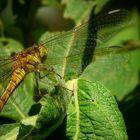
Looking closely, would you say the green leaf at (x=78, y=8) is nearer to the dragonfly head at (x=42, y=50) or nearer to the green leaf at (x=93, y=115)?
the dragonfly head at (x=42, y=50)

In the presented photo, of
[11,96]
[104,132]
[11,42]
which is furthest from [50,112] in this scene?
[11,42]

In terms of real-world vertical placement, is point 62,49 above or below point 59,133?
above

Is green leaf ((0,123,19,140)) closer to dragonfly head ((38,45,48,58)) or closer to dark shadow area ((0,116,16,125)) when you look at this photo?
dark shadow area ((0,116,16,125))

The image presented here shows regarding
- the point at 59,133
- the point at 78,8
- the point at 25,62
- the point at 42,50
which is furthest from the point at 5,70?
the point at 59,133

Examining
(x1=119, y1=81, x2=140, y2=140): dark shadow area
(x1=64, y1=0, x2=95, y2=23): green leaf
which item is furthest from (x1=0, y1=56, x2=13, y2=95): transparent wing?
(x1=119, y1=81, x2=140, y2=140): dark shadow area

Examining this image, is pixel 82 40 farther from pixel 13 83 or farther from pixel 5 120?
pixel 5 120

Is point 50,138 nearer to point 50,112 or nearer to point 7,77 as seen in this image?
point 50,112

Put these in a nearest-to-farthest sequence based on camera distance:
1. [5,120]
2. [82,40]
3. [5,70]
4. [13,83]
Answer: [5,120]
[13,83]
[5,70]
[82,40]
